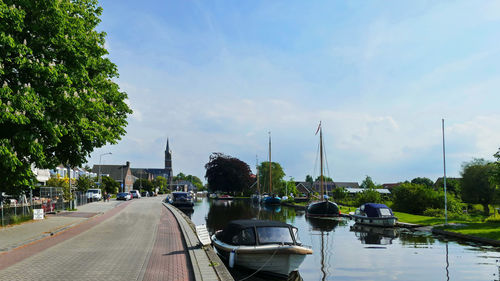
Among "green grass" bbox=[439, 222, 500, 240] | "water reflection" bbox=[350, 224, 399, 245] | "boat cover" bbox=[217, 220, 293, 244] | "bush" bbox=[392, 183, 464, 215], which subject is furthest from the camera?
"bush" bbox=[392, 183, 464, 215]

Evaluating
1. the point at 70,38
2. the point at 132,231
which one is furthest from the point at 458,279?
the point at 70,38

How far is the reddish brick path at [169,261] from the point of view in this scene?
10.9 m

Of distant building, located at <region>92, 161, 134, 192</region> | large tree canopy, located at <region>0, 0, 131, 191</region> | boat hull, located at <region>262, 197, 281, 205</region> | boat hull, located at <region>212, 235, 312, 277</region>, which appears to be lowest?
boat hull, located at <region>262, 197, 281, 205</region>

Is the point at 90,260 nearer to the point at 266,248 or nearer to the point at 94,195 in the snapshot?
the point at 266,248

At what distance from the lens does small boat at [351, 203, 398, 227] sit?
32500mm

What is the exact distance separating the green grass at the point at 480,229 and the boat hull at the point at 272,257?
50.6ft

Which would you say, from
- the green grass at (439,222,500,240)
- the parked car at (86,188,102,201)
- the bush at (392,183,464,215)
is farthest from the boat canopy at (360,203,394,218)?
the parked car at (86,188,102,201)

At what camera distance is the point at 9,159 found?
14773 mm

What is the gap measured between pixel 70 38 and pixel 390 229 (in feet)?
88.3

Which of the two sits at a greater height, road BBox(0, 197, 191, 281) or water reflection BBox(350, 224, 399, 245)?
road BBox(0, 197, 191, 281)

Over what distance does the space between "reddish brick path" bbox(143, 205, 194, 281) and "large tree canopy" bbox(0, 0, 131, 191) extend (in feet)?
20.9

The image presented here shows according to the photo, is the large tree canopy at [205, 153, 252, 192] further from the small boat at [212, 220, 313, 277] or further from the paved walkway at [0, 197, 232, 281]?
the small boat at [212, 220, 313, 277]

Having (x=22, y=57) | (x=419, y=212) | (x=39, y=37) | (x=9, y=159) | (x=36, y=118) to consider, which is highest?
(x=39, y=37)

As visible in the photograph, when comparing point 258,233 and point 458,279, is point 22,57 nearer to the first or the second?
point 258,233
